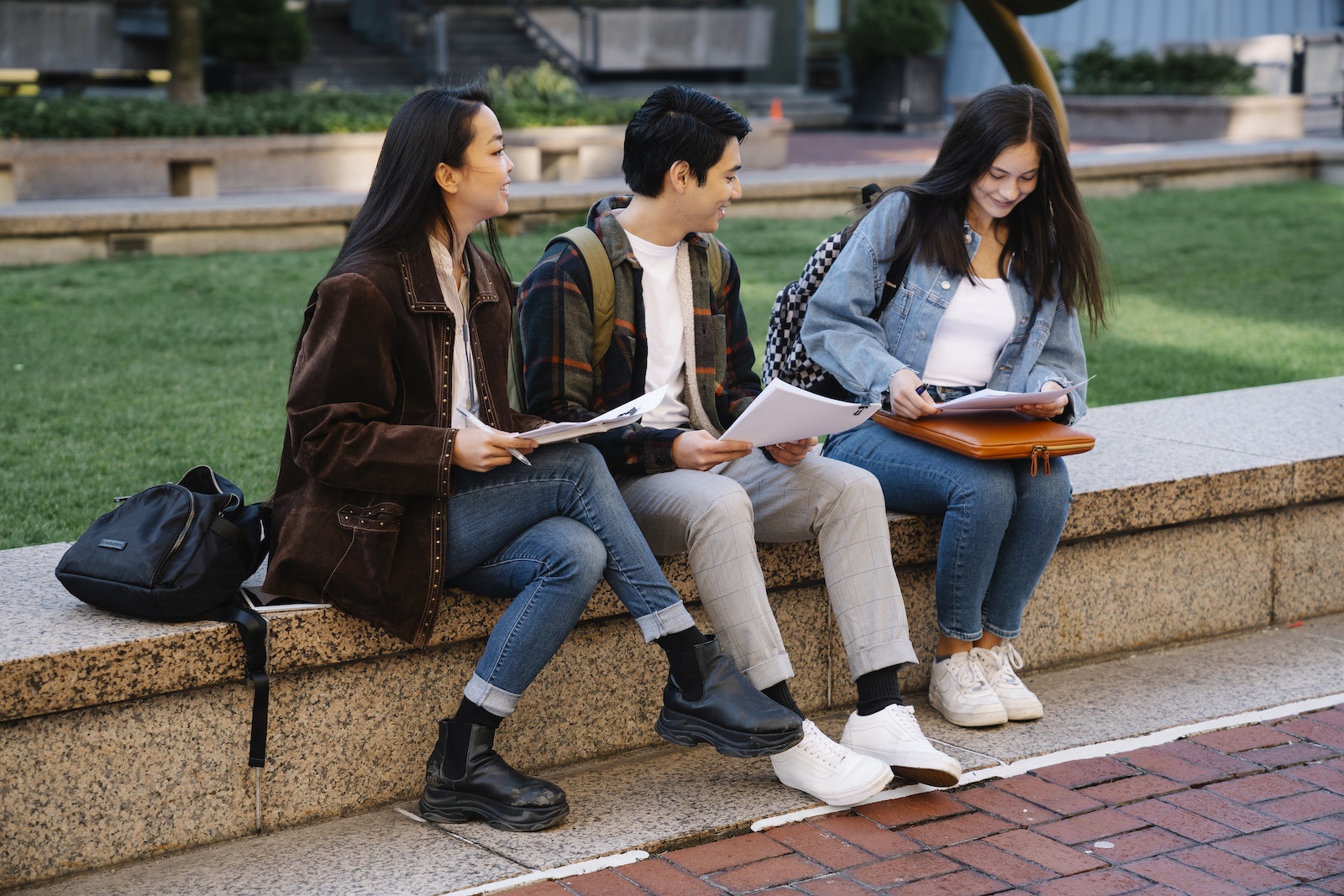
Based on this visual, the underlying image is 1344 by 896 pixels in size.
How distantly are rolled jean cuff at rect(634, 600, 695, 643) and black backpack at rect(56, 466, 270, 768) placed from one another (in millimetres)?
806

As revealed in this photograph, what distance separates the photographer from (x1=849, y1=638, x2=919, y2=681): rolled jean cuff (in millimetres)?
3576

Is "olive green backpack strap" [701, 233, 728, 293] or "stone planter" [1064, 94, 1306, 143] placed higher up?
"stone planter" [1064, 94, 1306, 143]

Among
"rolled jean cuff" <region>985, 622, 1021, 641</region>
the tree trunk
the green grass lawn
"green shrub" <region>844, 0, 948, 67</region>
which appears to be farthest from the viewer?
"green shrub" <region>844, 0, 948, 67</region>

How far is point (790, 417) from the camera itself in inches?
129

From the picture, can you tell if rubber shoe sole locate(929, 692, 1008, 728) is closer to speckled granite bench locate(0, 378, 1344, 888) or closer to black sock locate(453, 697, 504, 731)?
speckled granite bench locate(0, 378, 1344, 888)

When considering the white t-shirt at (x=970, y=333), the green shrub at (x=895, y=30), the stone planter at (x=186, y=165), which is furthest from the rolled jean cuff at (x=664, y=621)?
the green shrub at (x=895, y=30)

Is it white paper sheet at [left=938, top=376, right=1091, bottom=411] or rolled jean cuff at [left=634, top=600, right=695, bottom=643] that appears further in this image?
white paper sheet at [left=938, top=376, right=1091, bottom=411]

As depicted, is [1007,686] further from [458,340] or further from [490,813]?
[458,340]

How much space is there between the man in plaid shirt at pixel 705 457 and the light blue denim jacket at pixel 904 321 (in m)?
0.44

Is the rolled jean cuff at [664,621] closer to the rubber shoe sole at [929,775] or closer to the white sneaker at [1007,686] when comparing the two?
the rubber shoe sole at [929,775]

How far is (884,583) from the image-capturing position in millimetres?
3602

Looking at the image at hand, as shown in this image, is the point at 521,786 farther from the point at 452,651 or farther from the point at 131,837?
the point at 131,837

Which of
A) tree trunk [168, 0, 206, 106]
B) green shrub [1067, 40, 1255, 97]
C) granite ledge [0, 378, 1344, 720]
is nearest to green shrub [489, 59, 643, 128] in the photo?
tree trunk [168, 0, 206, 106]

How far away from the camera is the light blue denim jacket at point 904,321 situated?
4.11m
